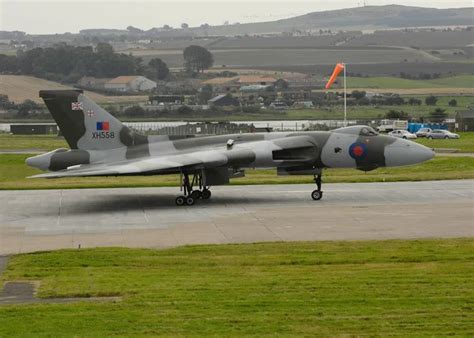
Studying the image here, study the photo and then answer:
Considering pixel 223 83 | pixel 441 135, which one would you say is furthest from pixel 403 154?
pixel 223 83

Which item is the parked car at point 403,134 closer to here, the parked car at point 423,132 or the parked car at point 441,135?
the parked car at point 423,132

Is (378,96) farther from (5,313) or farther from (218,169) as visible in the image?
(5,313)

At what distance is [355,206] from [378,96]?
312ft

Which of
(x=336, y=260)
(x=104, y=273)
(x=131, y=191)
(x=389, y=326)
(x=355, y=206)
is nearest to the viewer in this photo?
(x=389, y=326)

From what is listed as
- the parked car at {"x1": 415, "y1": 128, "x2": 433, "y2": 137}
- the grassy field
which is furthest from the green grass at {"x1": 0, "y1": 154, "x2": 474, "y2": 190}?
the parked car at {"x1": 415, "y1": 128, "x2": 433, "y2": 137}

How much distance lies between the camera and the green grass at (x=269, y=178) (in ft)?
128

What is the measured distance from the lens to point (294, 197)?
3419cm

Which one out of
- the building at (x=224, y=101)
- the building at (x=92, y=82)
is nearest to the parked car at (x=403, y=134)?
the building at (x=224, y=101)

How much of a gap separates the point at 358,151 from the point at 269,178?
753cm

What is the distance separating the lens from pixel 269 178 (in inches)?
1609

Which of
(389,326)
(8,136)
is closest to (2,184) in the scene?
(389,326)

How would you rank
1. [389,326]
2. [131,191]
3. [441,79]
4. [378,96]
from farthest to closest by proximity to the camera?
1. [441,79]
2. [378,96]
3. [131,191]
4. [389,326]

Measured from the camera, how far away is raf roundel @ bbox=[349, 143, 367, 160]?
1335 inches

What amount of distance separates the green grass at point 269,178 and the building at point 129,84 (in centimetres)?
8480
